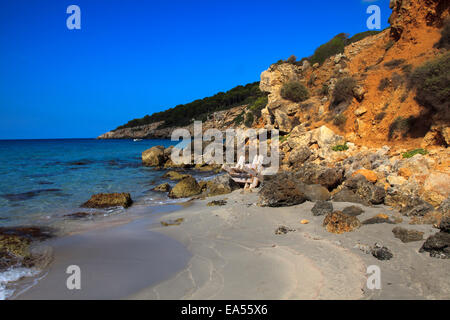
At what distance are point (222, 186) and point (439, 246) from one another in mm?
8760

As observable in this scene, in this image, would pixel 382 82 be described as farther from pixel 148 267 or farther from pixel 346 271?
pixel 148 267

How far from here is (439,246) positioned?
466 cm

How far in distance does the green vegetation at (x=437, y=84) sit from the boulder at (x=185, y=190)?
9.97 m

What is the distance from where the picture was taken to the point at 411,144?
1170 centimetres

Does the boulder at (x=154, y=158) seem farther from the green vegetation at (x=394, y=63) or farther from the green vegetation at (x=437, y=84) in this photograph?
the green vegetation at (x=437, y=84)

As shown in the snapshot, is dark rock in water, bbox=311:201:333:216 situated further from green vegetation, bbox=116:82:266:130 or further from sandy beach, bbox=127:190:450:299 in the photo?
green vegetation, bbox=116:82:266:130

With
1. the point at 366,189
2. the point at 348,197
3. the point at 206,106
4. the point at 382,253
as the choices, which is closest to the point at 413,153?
the point at 366,189

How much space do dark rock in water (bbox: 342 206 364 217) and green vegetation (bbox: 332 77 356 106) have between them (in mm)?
12381

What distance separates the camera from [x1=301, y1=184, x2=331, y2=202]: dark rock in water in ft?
29.1

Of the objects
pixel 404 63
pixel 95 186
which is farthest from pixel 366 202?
pixel 95 186

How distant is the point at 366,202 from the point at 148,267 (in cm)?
590

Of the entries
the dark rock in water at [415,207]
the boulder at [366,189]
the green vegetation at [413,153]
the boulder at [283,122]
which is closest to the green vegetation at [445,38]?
the green vegetation at [413,153]

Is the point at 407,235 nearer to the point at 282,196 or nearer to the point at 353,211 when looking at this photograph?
the point at 353,211

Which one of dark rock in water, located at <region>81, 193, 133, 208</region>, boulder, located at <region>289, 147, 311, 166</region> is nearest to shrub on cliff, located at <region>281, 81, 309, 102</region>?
boulder, located at <region>289, 147, 311, 166</region>
